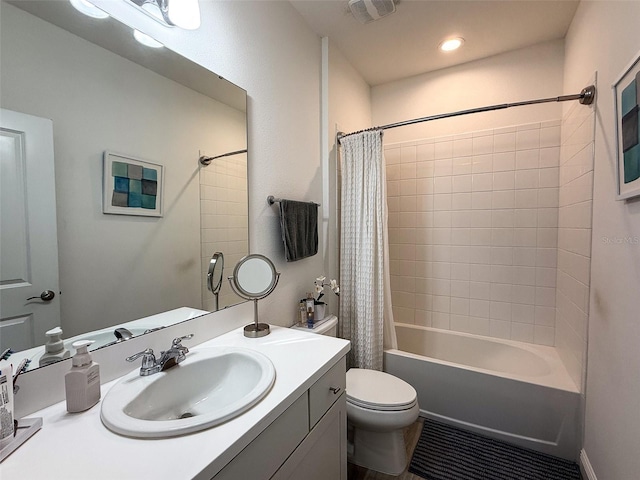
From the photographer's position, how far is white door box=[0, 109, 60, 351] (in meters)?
0.71

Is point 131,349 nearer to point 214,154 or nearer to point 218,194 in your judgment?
point 218,194

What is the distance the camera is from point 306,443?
0.91 metres

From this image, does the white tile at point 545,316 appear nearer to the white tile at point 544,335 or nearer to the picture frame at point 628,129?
the white tile at point 544,335

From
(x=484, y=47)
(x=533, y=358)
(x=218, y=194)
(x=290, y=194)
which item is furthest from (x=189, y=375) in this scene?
(x=484, y=47)

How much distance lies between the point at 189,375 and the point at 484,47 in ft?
9.09

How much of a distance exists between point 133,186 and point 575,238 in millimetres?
2269

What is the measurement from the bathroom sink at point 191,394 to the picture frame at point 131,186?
21.4 inches

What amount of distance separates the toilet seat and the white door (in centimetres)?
131

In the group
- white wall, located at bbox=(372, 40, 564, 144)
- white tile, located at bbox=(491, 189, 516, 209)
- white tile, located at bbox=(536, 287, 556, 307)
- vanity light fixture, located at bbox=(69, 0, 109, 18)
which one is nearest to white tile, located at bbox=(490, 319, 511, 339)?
white tile, located at bbox=(536, 287, 556, 307)

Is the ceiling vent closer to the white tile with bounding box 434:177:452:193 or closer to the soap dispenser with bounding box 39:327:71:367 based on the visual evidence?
the white tile with bounding box 434:177:452:193

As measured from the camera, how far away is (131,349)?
3.11 ft

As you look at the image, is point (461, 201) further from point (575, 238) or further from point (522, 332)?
point (522, 332)

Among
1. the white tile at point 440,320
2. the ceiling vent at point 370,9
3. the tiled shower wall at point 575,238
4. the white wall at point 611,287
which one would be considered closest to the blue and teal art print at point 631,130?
the white wall at point 611,287

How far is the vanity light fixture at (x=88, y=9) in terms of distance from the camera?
2.76ft
